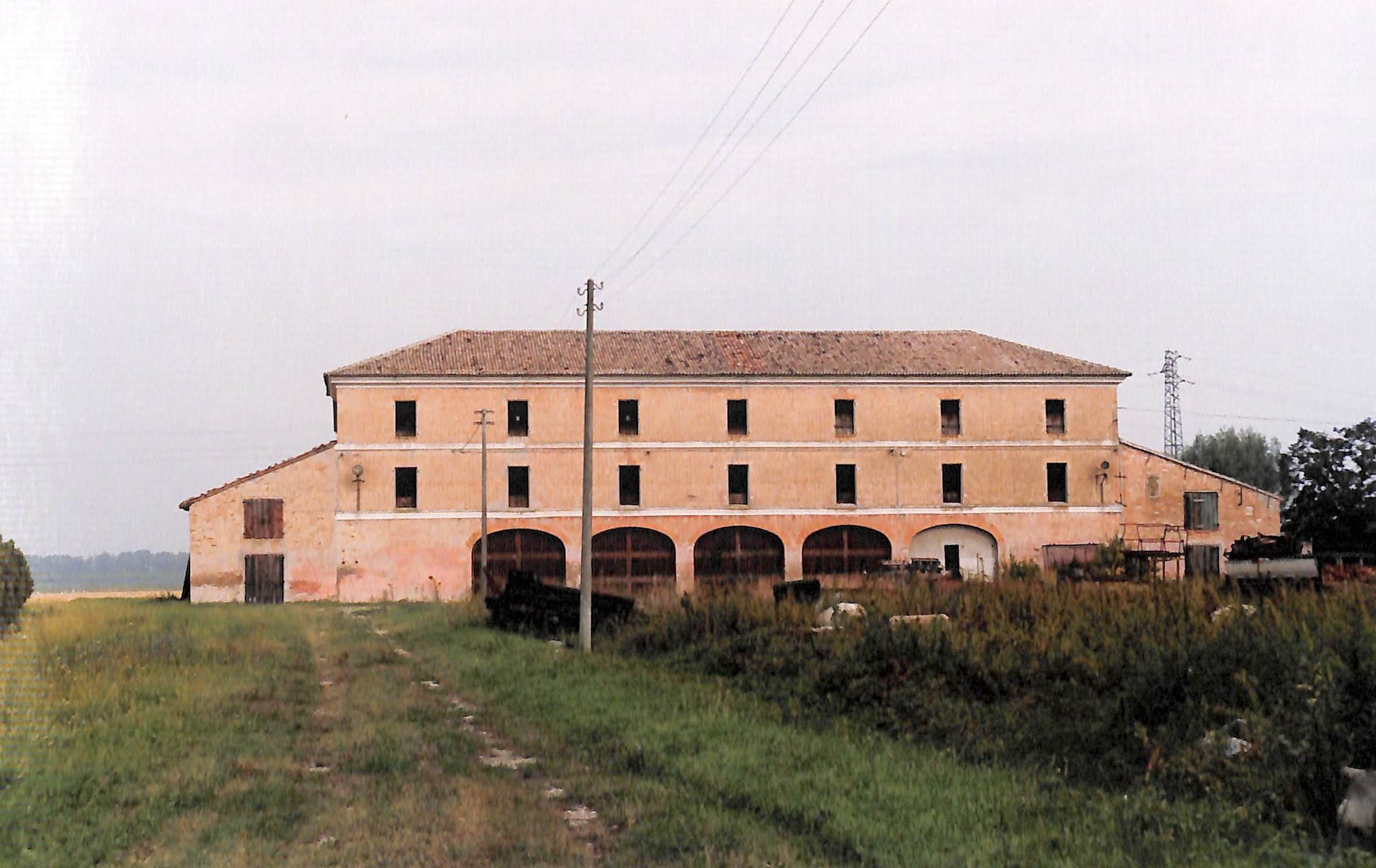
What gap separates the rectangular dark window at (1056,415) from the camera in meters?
52.7

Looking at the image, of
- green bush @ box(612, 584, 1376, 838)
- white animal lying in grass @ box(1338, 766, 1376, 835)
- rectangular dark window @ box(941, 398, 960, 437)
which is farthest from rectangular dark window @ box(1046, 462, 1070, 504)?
white animal lying in grass @ box(1338, 766, 1376, 835)

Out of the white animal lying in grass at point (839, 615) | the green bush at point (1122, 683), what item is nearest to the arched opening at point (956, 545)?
the white animal lying in grass at point (839, 615)

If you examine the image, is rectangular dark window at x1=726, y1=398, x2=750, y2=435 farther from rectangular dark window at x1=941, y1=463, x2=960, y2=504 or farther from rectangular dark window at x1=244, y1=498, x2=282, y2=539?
rectangular dark window at x1=244, y1=498, x2=282, y2=539

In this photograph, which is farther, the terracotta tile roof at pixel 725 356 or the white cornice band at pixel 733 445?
the terracotta tile roof at pixel 725 356

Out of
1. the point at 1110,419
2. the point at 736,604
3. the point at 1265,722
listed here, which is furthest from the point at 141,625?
the point at 1110,419

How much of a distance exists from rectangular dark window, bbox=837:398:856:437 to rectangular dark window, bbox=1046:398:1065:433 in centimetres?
815

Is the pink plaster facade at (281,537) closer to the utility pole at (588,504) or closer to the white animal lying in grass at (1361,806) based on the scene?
the utility pole at (588,504)

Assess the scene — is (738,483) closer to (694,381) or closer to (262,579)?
(694,381)

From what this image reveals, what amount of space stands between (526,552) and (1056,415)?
2217cm

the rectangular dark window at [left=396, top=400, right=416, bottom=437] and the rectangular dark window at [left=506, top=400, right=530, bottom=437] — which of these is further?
the rectangular dark window at [left=506, top=400, right=530, bottom=437]

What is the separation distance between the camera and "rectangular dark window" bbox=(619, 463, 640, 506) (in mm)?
50188

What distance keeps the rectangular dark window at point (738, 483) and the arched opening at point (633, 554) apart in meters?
3.06

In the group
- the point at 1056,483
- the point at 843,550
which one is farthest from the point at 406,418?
the point at 1056,483

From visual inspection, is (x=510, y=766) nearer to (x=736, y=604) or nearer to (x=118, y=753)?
(x=118, y=753)
